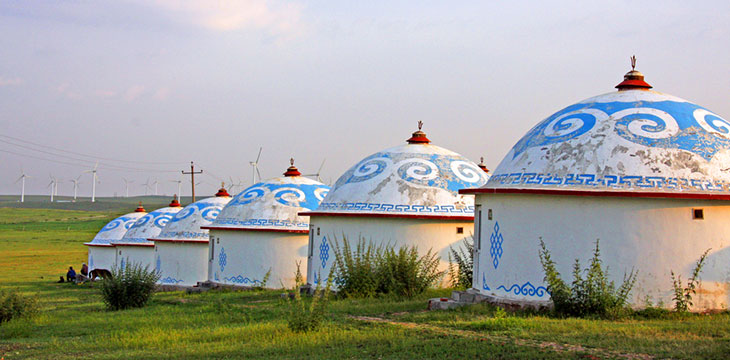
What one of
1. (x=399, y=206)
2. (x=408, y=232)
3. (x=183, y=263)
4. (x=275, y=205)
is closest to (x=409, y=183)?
(x=399, y=206)

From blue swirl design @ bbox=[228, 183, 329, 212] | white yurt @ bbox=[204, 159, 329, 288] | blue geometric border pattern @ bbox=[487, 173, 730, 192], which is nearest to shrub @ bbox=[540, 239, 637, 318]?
blue geometric border pattern @ bbox=[487, 173, 730, 192]

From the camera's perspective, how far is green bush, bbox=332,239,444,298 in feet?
57.2

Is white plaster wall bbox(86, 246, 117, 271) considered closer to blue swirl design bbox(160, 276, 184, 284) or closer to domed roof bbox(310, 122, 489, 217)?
blue swirl design bbox(160, 276, 184, 284)

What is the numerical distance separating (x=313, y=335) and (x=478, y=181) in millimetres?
10786

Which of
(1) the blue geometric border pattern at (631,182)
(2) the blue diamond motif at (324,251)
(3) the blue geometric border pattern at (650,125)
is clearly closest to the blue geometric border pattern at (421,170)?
(2) the blue diamond motif at (324,251)

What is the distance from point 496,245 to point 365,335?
3738mm

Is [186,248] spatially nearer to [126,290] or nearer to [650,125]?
[126,290]

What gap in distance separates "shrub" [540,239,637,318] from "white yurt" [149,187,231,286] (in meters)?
19.3

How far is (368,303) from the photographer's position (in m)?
16.3

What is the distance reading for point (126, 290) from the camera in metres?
19.7

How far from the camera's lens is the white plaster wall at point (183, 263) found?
30.1 meters

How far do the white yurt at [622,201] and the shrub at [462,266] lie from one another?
10.2 ft

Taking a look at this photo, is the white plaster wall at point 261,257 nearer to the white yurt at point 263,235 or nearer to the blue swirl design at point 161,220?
the white yurt at point 263,235

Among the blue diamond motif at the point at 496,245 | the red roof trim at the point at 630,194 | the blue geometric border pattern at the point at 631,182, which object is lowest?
the blue diamond motif at the point at 496,245
